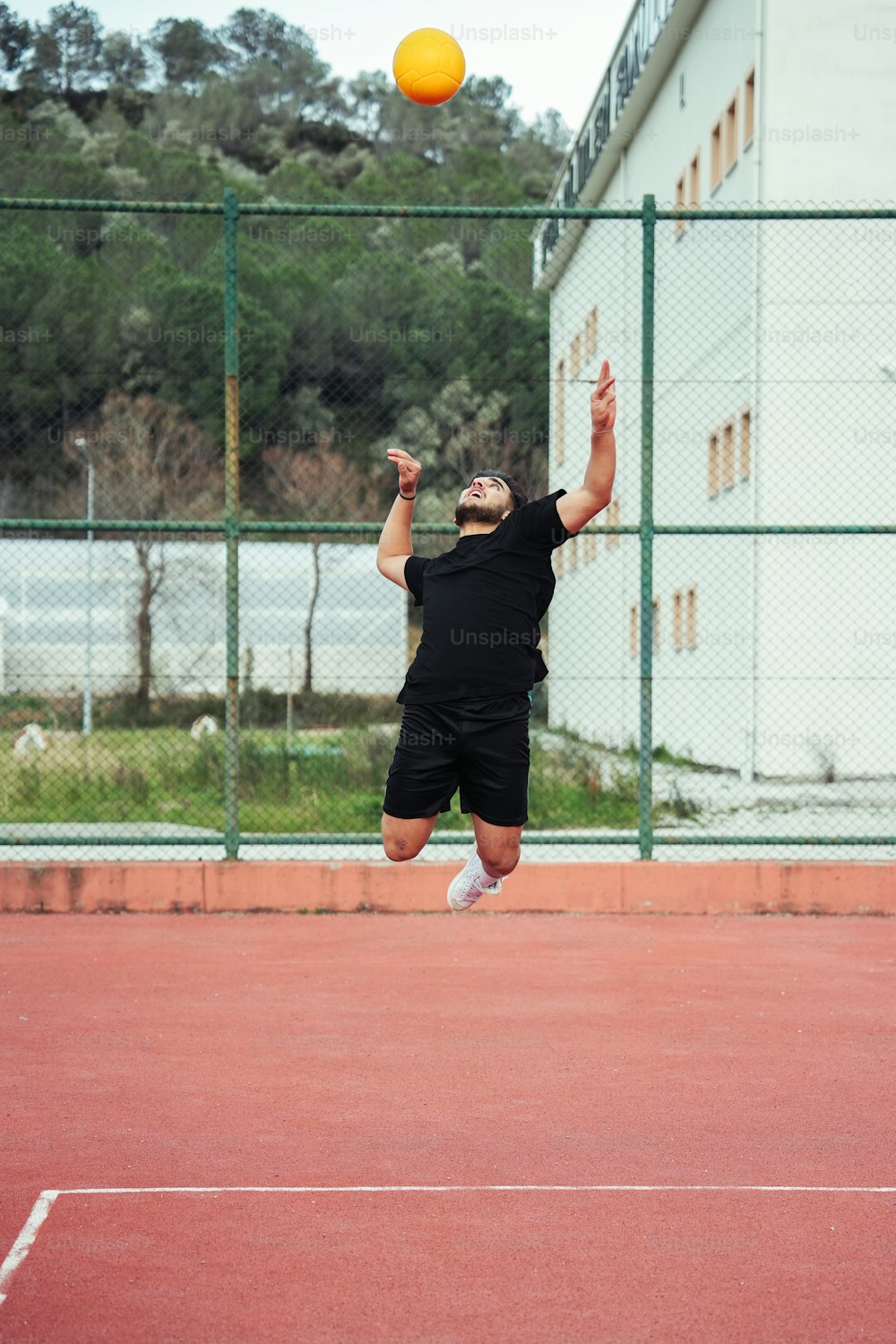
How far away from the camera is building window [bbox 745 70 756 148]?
19.0 metres

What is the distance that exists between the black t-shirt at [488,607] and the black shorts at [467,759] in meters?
0.07

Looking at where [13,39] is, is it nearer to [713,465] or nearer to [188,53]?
[188,53]

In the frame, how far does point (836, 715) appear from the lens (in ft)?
57.9

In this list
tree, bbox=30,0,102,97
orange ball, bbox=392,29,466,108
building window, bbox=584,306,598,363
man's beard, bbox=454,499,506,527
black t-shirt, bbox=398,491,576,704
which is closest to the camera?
black t-shirt, bbox=398,491,576,704

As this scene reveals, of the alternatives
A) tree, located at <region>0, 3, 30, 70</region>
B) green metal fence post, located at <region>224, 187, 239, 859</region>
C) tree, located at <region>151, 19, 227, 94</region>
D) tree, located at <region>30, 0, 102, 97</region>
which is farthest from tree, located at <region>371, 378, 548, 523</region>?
tree, located at <region>151, 19, 227, 94</region>

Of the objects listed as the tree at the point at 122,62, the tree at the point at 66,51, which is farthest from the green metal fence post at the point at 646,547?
the tree at the point at 122,62

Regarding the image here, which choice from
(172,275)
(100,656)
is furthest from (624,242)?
(172,275)

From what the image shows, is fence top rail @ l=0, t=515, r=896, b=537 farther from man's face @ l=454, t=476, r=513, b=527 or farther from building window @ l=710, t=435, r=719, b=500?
building window @ l=710, t=435, r=719, b=500

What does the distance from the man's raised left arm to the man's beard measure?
28 cm

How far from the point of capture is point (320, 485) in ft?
114

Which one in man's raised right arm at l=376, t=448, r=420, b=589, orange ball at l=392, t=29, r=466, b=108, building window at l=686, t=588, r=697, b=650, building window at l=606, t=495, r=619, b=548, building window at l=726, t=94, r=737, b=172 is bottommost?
building window at l=686, t=588, r=697, b=650

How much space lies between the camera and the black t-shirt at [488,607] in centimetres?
499

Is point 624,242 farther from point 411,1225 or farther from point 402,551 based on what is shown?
point 411,1225

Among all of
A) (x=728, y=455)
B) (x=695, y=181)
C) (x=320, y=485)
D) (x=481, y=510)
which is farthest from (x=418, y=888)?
(x=320, y=485)
